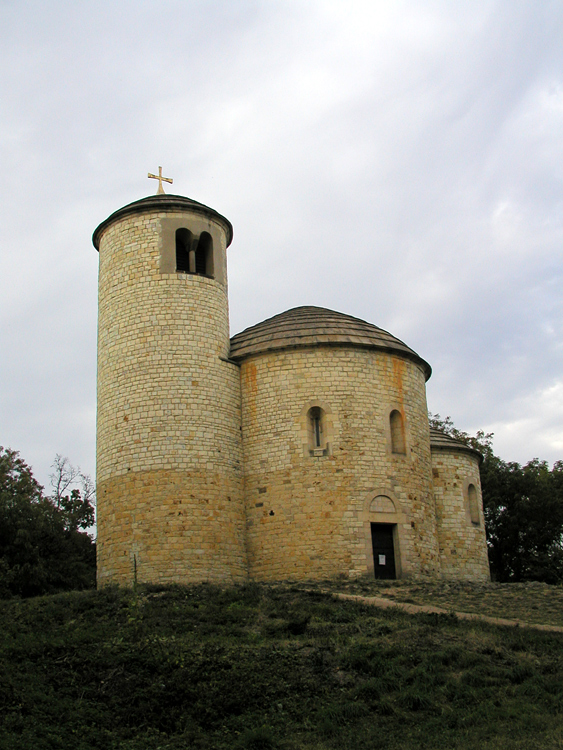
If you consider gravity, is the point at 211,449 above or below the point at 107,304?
below

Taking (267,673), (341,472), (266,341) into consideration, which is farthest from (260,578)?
(267,673)

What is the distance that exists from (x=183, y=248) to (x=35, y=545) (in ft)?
38.0

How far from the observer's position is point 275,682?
14.4 m

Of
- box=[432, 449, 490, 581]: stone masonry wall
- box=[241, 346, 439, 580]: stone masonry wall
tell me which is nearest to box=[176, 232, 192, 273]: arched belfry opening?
box=[241, 346, 439, 580]: stone masonry wall

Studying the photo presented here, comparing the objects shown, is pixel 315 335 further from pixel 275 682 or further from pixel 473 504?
pixel 275 682

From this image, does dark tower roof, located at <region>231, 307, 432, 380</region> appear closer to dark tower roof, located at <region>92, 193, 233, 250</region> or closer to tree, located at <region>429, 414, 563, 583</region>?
dark tower roof, located at <region>92, 193, 233, 250</region>

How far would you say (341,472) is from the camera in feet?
78.0

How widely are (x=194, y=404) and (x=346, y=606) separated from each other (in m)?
7.60

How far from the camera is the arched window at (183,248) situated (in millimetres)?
25828

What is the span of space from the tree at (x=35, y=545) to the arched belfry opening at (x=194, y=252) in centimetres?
1050

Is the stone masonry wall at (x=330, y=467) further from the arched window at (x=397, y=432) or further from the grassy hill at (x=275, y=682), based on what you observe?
the grassy hill at (x=275, y=682)

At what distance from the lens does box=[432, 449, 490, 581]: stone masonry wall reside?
1109 inches

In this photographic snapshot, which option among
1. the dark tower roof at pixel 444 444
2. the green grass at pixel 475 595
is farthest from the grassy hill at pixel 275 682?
the dark tower roof at pixel 444 444

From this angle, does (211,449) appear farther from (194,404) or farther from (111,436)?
(111,436)
